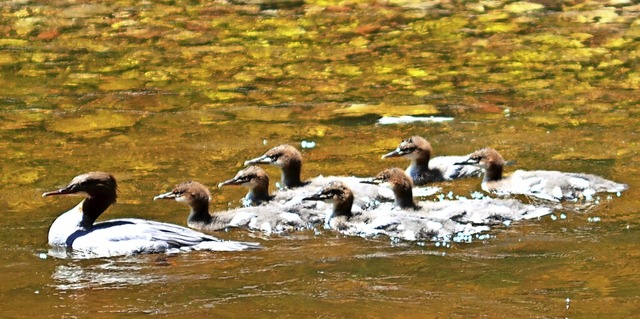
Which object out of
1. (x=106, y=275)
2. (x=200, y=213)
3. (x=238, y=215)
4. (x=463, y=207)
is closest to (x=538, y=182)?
(x=463, y=207)

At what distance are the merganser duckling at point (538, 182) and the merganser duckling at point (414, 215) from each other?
0.35 meters

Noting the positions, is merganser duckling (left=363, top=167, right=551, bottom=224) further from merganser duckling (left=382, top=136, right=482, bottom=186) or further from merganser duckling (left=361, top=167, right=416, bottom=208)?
merganser duckling (left=382, top=136, right=482, bottom=186)

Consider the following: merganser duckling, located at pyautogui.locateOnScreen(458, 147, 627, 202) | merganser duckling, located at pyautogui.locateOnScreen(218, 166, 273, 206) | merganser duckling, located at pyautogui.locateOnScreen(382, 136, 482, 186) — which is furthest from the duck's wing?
merganser duckling, located at pyautogui.locateOnScreen(218, 166, 273, 206)

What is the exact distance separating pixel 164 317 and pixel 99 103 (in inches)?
209

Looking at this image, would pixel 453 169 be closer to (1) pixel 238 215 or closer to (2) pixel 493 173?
(2) pixel 493 173

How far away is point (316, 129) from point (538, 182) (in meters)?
2.43

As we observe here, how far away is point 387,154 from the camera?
33.4 ft

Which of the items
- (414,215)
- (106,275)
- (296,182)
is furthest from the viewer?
(296,182)

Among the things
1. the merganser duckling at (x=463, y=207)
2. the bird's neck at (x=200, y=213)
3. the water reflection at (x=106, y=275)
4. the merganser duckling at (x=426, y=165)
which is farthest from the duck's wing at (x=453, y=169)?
the water reflection at (x=106, y=275)

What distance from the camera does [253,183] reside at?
938 centimetres

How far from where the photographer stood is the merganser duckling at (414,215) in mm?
8398

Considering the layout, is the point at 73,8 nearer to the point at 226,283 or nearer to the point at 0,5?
the point at 0,5

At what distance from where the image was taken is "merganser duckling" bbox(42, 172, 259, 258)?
824cm

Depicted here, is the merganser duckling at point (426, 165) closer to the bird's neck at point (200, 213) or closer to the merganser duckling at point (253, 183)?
the merganser duckling at point (253, 183)
